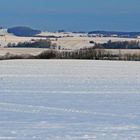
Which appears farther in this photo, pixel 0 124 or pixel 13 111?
pixel 13 111

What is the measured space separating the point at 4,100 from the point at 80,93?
3172 millimetres

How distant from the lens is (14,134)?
10406mm

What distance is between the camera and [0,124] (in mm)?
11531

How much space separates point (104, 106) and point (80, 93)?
374 centimetres


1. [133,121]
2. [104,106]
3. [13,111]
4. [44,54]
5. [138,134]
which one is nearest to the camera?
[138,134]

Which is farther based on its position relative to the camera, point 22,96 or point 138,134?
point 22,96

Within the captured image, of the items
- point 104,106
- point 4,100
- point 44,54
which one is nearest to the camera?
→ point 104,106

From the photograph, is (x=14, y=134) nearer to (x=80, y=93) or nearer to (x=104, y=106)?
(x=104, y=106)

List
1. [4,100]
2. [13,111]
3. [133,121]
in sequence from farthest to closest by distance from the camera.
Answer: [4,100]
[13,111]
[133,121]

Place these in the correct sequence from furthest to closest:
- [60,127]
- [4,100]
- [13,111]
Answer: [4,100], [13,111], [60,127]

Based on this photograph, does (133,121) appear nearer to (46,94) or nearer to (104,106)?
(104,106)

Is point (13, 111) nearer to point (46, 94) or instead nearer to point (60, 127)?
point (60, 127)

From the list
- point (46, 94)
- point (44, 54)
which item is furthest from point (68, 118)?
point (44, 54)

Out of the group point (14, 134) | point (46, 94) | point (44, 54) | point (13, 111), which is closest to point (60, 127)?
point (14, 134)
